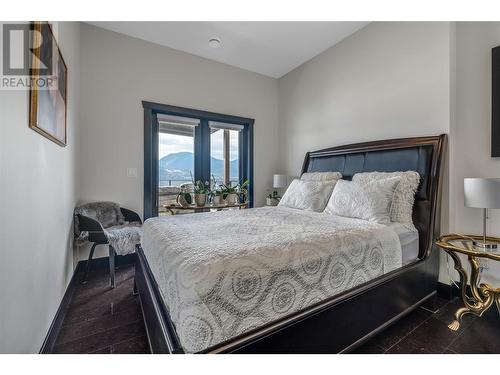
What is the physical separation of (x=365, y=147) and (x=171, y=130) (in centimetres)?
270

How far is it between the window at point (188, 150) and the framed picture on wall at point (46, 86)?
4.55ft

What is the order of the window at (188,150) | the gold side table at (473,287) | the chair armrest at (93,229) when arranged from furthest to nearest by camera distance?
the window at (188,150), the chair armrest at (93,229), the gold side table at (473,287)

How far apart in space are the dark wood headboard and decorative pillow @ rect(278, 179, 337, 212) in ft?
1.35

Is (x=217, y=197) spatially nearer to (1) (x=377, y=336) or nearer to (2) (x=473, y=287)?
(1) (x=377, y=336)

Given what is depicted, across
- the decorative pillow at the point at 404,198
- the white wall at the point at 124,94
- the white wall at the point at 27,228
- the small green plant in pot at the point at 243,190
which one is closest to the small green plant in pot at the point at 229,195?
the small green plant in pot at the point at 243,190

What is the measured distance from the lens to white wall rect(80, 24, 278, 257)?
113 inches

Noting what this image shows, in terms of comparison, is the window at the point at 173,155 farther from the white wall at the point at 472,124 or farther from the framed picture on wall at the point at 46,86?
the white wall at the point at 472,124

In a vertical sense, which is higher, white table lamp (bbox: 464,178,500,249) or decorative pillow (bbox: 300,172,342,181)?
decorative pillow (bbox: 300,172,342,181)

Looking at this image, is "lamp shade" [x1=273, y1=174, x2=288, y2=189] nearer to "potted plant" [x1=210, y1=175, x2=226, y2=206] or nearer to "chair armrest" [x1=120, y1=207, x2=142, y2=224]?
"potted plant" [x1=210, y1=175, x2=226, y2=206]

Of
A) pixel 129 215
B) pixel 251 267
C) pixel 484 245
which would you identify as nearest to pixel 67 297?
pixel 129 215

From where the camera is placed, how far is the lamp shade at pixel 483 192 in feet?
5.17

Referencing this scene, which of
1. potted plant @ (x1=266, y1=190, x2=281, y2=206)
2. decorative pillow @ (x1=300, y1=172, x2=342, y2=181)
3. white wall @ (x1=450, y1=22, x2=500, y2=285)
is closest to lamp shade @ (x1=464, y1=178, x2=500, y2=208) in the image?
white wall @ (x1=450, y1=22, x2=500, y2=285)
